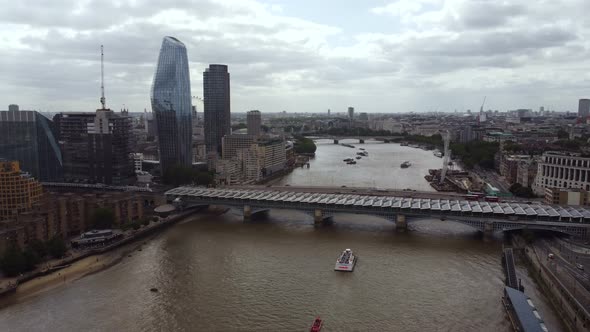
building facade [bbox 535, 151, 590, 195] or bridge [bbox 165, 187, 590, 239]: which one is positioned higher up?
building facade [bbox 535, 151, 590, 195]

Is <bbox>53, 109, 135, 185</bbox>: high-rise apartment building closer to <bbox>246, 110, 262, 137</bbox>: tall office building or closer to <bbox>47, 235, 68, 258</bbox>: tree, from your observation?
<bbox>47, 235, 68, 258</bbox>: tree

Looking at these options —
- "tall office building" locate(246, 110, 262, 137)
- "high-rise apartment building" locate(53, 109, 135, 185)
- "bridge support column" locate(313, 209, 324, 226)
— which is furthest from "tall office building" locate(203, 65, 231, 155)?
"bridge support column" locate(313, 209, 324, 226)

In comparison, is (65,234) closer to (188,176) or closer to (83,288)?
(83,288)

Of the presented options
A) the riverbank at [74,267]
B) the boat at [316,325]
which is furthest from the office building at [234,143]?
the boat at [316,325]

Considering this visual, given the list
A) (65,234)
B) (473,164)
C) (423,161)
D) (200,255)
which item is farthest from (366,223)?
(423,161)

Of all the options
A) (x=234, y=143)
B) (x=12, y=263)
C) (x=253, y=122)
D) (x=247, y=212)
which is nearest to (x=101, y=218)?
(x=12, y=263)

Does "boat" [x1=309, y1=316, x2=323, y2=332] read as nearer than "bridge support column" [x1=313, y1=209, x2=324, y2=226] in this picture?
Yes

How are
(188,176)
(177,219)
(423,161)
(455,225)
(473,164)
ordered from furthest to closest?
(423,161) < (473,164) < (188,176) < (177,219) < (455,225)
